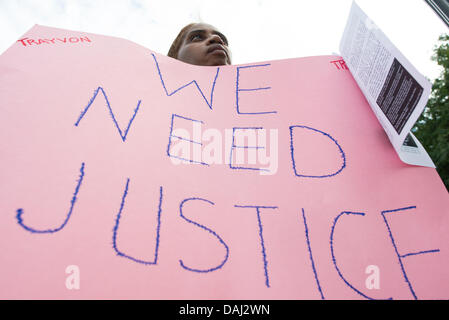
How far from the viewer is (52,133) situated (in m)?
0.32

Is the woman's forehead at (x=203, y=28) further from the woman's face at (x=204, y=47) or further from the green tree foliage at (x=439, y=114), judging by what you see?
the green tree foliage at (x=439, y=114)

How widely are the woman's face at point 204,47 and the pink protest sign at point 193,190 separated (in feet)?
0.74

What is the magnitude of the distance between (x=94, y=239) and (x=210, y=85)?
30 centimetres

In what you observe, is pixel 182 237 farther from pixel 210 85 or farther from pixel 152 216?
pixel 210 85

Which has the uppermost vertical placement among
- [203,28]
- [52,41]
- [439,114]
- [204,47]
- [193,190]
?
[439,114]

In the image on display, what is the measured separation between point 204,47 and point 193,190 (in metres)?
0.47

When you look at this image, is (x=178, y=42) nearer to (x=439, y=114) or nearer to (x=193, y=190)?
(x=193, y=190)

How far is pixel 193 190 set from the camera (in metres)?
0.32

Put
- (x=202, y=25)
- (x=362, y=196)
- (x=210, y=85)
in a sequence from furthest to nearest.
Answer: (x=202, y=25), (x=210, y=85), (x=362, y=196)

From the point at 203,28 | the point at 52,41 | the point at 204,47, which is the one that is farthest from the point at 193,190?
the point at 203,28

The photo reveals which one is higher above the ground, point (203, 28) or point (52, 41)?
point (203, 28)

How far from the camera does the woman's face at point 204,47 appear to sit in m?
0.65
